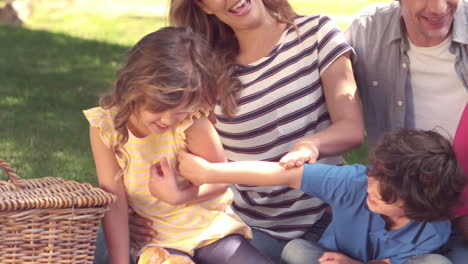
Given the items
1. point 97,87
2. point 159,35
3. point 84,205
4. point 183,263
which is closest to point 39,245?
point 84,205

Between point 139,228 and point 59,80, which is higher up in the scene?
point 139,228

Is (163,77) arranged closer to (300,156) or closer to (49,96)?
(300,156)

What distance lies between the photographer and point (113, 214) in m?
2.84

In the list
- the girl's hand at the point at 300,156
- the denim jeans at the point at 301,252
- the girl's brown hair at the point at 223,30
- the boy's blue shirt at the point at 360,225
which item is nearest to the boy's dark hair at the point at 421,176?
the boy's blue shirt at the point at 360,225

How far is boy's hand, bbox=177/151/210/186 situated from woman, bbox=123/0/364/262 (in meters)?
0.50

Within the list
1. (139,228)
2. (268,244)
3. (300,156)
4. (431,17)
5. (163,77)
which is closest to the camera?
(163,77)

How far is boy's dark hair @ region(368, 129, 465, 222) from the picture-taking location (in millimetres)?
2637

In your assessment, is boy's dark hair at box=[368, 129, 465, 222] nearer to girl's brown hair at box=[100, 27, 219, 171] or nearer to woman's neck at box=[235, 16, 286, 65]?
girl's brown hair at box=[100, 27, 219, 171]

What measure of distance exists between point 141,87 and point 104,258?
0.93 meters

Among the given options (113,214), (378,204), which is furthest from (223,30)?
(378,204)

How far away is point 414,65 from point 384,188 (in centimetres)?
A: 84

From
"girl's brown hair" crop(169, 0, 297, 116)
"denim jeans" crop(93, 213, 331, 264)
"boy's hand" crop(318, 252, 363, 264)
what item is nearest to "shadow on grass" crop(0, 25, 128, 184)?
"girl's brown hair" crop(169, 0, 297, 116)

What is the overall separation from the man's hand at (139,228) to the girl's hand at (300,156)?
54 cm

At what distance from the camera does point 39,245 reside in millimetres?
2588
